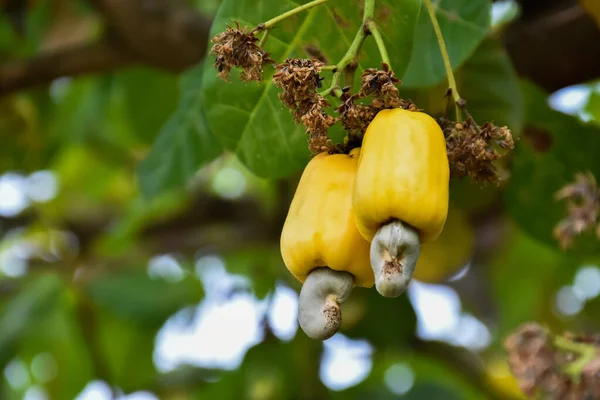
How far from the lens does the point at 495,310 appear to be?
2.92m

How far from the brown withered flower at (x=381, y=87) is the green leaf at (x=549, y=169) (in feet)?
2.19

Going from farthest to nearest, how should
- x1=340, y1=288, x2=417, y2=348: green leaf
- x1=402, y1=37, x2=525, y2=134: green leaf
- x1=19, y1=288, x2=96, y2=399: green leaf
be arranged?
x1=19, y1=288, x2=96, y2=399: green leaf < x1=340, y1=288, x2=417, y2=348: green leaf < x1=402, y1=37, x2=525, y2=134: green leaf

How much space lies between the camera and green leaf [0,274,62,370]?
1.80 m

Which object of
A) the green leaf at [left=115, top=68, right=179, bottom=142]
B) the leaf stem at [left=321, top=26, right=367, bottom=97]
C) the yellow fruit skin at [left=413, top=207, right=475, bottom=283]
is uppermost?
the green leaf at [left=115, top=68, right=179, bottom=142]

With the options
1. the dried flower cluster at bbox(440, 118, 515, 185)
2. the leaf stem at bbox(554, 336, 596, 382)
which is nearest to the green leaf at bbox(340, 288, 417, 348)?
the leaf stem at bbox(554, 336, 596, 382)

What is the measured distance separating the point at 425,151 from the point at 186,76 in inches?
28.8

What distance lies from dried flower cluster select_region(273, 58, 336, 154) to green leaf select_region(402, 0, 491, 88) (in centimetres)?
33

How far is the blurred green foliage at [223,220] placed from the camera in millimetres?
895

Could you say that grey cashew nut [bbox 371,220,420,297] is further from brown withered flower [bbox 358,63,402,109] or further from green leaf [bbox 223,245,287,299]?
green leaf [bbox 223,245,287,299]

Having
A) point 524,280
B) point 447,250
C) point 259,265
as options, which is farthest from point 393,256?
point 524,280

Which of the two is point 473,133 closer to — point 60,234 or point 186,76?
point 186,76

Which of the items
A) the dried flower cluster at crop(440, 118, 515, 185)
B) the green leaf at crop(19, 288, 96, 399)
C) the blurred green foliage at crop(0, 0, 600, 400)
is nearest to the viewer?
the dried flower cluster at crop(440, 118, 515, 185)

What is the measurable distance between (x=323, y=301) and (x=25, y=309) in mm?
1429

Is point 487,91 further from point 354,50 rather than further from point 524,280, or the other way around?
point 524,280
